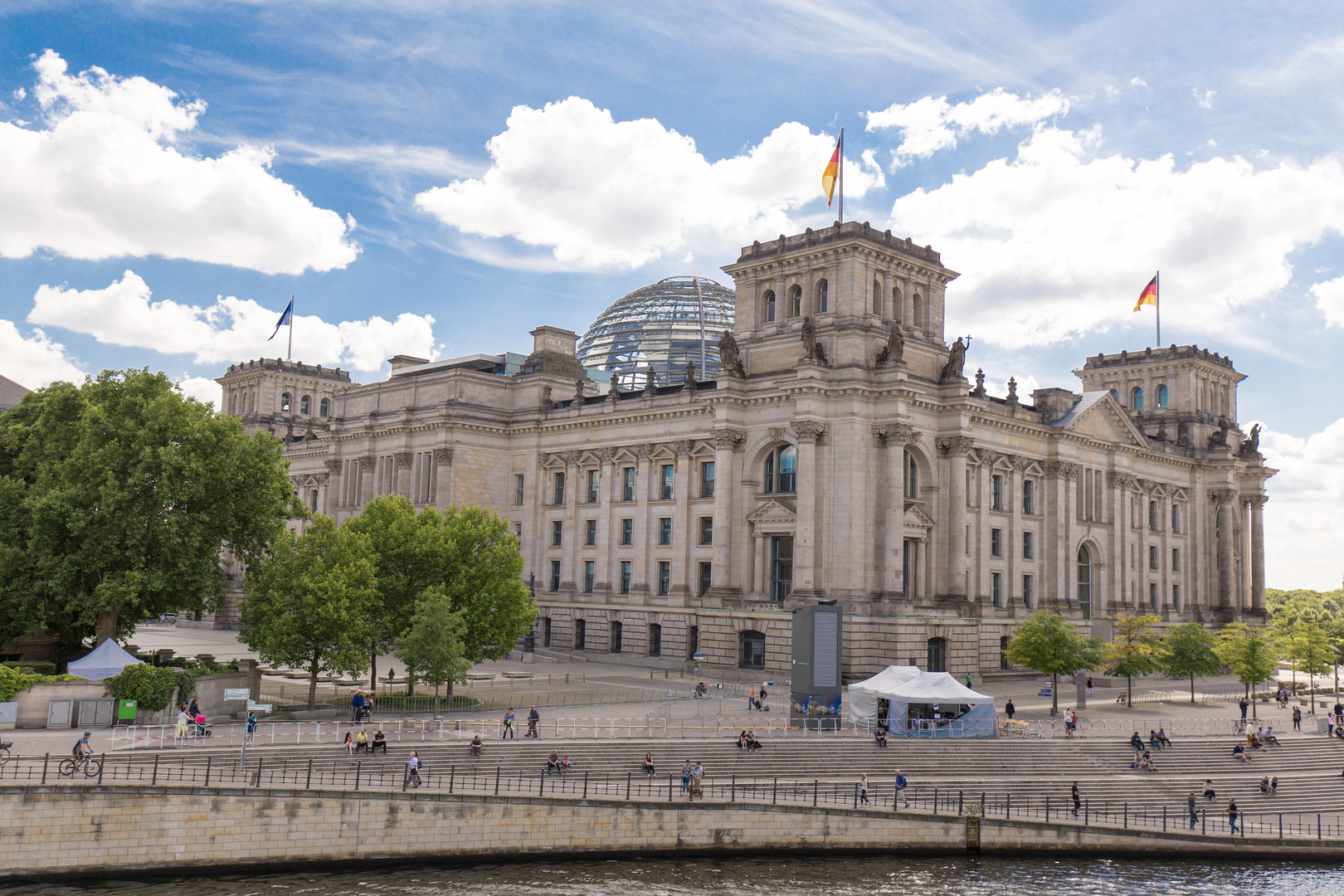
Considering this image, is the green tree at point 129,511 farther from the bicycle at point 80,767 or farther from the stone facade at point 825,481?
the stone facade at point 825,481

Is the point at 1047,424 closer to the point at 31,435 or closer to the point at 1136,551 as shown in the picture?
the point at 1136,551

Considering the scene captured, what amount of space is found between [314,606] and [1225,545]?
3151 inches

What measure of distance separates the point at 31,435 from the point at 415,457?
3200 cm

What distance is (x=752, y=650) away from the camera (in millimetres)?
66500

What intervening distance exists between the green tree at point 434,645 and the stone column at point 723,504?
2340 cm

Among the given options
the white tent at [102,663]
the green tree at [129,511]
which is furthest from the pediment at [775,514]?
the white tent at [102,663]

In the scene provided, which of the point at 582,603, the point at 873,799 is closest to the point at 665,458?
the point at 582,603

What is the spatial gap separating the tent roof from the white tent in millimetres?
29626

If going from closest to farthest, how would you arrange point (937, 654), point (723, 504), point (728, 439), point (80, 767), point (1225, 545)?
point (80, 767) → point (937, 654) → point (723, 504) → point (728, 439) → point (1225, 545)

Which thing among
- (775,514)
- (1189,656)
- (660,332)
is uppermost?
(660,332)

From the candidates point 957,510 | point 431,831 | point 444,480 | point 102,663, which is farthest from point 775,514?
point 102,663

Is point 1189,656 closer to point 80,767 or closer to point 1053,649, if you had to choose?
point 1053,649

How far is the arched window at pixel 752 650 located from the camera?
216ft

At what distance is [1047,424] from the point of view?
258ft
